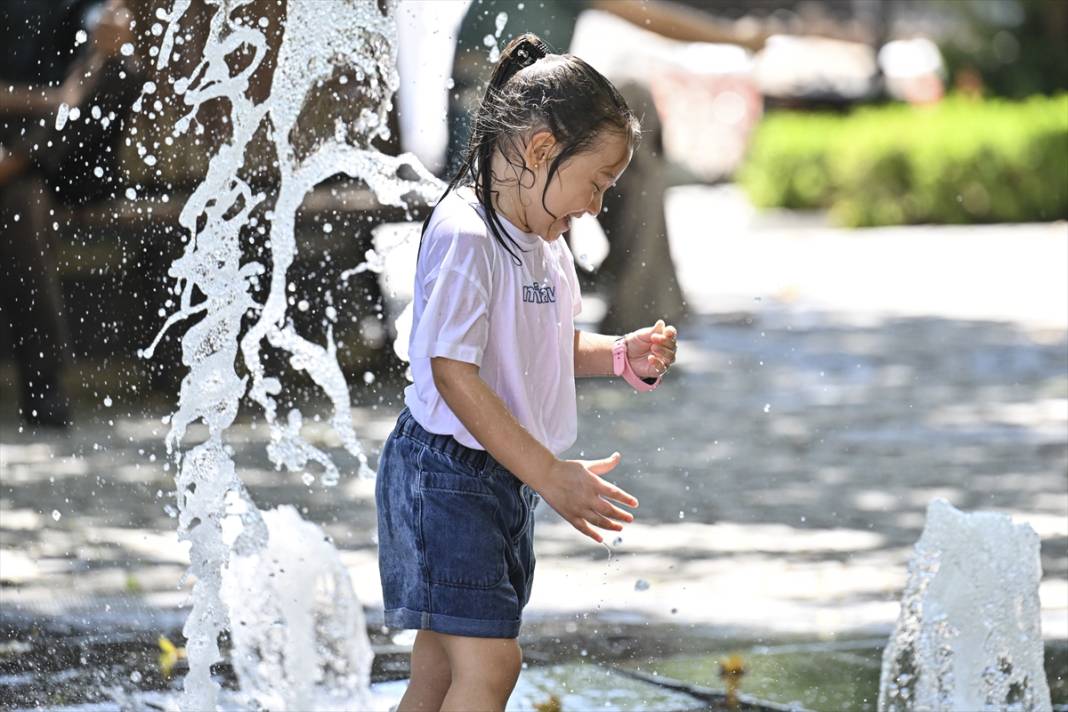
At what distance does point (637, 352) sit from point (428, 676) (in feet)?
1.87

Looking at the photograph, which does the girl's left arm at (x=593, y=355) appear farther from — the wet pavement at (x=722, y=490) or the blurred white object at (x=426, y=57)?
the blurred white object at (x=426, y=57)

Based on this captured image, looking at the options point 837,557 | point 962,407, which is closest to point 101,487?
point 837,557

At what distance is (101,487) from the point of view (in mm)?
5891

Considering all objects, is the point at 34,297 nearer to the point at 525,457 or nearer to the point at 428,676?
the point at 428,676

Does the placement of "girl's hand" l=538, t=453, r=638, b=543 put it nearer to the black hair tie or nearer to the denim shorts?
the denim shorts

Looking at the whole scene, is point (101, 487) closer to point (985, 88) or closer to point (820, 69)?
point (985, 88)

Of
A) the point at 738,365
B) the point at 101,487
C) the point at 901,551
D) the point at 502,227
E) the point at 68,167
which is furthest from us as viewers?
the point at 738,365

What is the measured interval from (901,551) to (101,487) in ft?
8.65

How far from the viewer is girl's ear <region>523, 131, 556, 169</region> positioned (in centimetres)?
246

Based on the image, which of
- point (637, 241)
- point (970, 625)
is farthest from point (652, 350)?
point (637, 241)

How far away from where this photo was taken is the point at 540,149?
2469mm

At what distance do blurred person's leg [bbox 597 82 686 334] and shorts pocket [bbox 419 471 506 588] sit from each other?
3354mm

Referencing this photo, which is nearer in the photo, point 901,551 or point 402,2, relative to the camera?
point 402,2

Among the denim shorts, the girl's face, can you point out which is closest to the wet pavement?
the denim shorts
